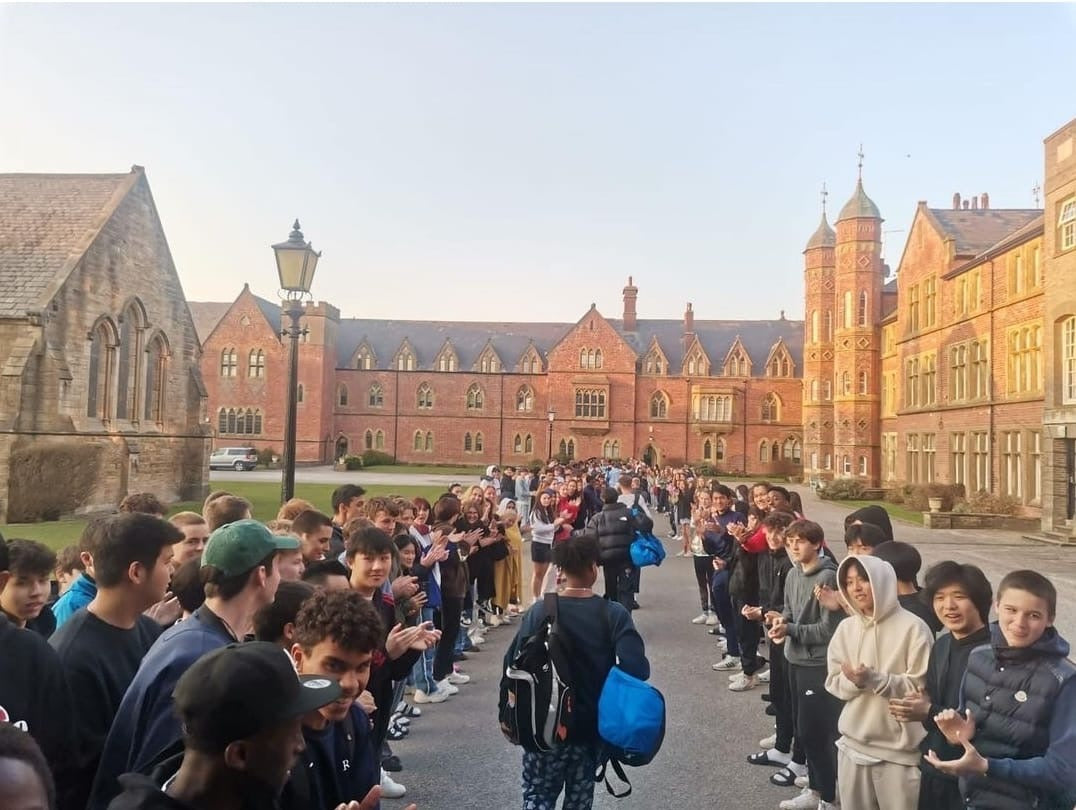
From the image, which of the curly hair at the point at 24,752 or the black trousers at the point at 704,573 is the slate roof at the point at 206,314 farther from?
the curly hair at the point at 24,752

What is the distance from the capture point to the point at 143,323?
78.5 feet

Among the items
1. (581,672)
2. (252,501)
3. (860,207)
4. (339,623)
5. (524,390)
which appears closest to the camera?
(339,623)

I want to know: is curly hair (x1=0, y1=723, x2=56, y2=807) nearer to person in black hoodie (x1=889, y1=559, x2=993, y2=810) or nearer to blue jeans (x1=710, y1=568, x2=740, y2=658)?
person in black hoodie (x1=889, y1=559, x2=993, y2=810)

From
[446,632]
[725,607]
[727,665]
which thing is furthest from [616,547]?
[446,632]

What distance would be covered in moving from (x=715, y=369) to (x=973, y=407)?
32.2 m

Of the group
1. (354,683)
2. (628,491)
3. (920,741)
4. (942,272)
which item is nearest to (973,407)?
(942,272)

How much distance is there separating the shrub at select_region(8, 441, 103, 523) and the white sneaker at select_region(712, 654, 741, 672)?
16862 mm

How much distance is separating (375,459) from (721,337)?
29.2 meters

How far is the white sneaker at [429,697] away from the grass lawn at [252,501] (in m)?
3.68

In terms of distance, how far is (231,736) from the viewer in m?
1.84

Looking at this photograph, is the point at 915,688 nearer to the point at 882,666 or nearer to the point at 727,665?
the point at 882,666

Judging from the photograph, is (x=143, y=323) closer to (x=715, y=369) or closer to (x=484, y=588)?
(x=484, y=588)

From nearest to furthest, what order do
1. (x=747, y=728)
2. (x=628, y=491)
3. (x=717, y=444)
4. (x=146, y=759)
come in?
1. (x=146, y=759)
2. (x=747, y=728)
3. (x=628, y=491)
4. (x=717, y=444)

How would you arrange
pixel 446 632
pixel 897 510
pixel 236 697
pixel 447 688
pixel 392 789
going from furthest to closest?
pixel 897 510
pixel 446 632
pixel 447 688
pixel 392 789
pixel 236 697
